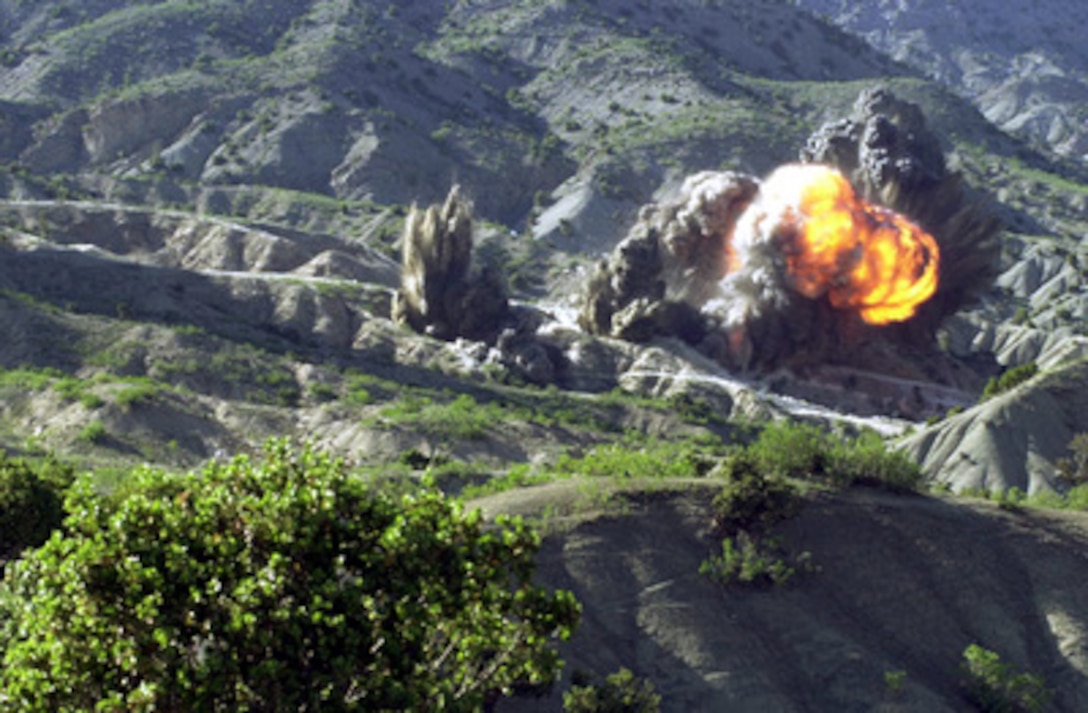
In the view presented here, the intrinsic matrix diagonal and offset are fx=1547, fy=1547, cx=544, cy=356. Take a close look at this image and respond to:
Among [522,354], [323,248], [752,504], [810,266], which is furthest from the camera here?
[323,248]

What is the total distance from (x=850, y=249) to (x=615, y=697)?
279 ft

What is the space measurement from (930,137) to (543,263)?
3988cm

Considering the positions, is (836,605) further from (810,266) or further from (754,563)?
(810,266)

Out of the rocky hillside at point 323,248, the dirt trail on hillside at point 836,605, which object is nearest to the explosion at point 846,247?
the rocky hillside at point 323,248

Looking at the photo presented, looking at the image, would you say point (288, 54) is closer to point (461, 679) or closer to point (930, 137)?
point (930, 137)

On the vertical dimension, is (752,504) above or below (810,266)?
above

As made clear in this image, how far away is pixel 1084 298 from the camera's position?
148250 millimetres

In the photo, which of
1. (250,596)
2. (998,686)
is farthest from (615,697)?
(250,596)

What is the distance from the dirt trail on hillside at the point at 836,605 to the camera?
41156 millimetres

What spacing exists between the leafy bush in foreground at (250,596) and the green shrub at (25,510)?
46.3 feet

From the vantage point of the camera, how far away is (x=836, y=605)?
44969mm

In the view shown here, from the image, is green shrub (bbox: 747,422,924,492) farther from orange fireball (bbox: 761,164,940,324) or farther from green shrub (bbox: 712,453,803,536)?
orange fireball (bbox: 761,164,940,324)

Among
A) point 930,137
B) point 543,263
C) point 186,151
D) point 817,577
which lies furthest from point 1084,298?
point 817,577

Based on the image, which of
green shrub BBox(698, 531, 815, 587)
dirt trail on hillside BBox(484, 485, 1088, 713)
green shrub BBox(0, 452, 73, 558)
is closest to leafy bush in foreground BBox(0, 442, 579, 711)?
green shrub BBox(0, 452, 73, 558)
